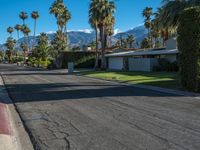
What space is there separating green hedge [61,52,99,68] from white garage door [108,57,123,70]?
24.5ft

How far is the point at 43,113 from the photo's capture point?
13.9 metres

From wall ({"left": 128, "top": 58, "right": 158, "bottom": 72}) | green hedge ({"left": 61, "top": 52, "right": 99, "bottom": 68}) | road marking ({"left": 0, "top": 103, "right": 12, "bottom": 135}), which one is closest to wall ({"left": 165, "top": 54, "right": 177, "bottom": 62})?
wall ({"left": 128, "top": 58, "right": 158, "bottom": 72})

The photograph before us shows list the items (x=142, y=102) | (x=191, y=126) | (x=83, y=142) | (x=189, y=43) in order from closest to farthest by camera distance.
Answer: (x=83, y=142), (x=191, y=126), (x=142, y=102), (x=189, y=43)

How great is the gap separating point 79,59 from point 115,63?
Result: 36.6 feet

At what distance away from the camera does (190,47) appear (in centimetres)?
2166

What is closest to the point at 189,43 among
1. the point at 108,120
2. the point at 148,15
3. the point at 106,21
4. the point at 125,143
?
the point at 108,120

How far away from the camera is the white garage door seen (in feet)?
208

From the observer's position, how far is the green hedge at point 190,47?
69.9ft

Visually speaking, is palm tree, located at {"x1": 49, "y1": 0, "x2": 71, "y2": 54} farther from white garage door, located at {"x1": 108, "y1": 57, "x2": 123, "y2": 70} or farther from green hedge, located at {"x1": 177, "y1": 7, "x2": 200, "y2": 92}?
green hedge, located at {"x1": 177, "y1": 7, "x2": 200, "y2": 92}

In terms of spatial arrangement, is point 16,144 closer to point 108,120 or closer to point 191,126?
point 108,120

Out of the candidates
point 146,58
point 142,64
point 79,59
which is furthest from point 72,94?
point 79,59

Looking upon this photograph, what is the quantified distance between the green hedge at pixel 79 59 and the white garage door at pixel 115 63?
7.46 meters

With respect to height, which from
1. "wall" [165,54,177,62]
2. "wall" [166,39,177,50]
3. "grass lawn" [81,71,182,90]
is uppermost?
"wall" [166,39,177,50]

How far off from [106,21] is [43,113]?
4787 centimetres
